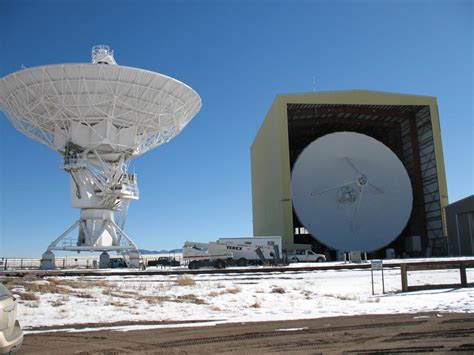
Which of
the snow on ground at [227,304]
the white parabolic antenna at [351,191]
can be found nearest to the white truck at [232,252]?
the white parabolic antenna at [351,191]

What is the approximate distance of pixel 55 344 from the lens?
740 cm

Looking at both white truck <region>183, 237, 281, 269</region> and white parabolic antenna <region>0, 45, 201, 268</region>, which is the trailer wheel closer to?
white truck <region>183, 237, 281, 269</region>

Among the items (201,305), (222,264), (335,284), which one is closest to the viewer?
(201,305)

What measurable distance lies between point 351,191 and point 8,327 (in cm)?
4061

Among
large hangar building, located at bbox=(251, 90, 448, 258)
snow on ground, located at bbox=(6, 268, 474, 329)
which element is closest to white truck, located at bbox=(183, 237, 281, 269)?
large hangar building, located at bbox=(251, 90, 448, 258)

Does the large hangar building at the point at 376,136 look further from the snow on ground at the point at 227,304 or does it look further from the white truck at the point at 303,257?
the snow on ground at the point at 227,304

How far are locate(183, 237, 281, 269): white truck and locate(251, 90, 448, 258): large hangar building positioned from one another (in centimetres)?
469

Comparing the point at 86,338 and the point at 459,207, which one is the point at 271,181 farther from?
the point at 86,338

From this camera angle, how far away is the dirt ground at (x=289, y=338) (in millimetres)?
6766

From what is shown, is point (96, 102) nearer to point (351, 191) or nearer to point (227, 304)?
point (351, 191)

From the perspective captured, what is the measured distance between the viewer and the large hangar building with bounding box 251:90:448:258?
4581cm

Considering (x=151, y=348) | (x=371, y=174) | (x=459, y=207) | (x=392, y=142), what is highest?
(x=392, y=142)

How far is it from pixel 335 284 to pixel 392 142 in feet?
142

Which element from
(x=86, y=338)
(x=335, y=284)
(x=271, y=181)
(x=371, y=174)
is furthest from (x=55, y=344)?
(x=271, y=181)
